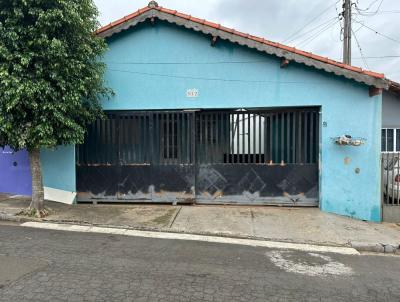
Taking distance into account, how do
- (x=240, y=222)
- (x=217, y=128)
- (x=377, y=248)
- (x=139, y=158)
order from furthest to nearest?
(x=139, y=158)
(x=217, y=128)
(x=240, y=222)
(x=377, y=248)

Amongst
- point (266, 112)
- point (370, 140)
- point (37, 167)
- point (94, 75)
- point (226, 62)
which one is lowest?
point (37, 167)

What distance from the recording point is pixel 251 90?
341 inches

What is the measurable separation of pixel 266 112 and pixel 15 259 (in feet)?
21.4

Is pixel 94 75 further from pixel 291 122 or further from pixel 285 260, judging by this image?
pixel 285 260

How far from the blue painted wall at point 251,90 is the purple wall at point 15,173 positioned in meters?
1.12

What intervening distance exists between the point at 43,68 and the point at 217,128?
441 centimetres

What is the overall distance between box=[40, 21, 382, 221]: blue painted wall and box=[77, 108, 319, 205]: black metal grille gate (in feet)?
1.15

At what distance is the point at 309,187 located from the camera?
8.74 m

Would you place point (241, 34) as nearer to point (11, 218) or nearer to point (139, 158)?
point (139, 158)

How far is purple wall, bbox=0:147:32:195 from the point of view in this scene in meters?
9.75

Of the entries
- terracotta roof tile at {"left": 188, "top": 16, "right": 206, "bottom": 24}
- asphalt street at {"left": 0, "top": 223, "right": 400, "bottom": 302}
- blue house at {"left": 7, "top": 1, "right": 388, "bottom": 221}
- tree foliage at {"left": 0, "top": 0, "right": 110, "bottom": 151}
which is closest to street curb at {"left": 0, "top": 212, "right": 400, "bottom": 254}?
asphalt street at {"left": 0, "top": 223, "right": 400, "bottom": 302}

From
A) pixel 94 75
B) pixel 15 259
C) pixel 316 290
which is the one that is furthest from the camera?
pixel 94 75

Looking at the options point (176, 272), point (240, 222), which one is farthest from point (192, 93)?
point (176, 272)

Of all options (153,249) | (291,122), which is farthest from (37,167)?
(291,122)
